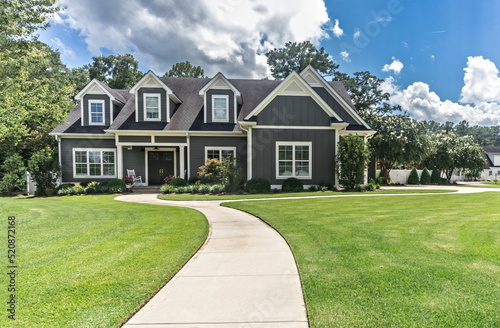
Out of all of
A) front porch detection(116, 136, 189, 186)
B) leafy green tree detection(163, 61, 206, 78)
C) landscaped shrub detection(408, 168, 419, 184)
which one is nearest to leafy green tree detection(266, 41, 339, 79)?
leafy green tree detection(163, 61, 206, 78)

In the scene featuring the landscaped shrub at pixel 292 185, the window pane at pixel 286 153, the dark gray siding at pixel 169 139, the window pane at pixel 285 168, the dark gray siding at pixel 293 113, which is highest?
the dark gray siding at pixel 293 113

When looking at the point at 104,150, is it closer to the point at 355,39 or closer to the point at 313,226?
the point at 313,226

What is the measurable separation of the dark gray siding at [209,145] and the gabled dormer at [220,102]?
1412mm

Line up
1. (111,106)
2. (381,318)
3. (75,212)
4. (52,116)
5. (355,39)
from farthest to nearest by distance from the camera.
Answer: (111,106)
(355,39)
(52,116)
(75,212)
(381,318)

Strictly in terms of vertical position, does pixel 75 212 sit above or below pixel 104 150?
below

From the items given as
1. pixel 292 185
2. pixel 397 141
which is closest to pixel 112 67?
pixel 292 185

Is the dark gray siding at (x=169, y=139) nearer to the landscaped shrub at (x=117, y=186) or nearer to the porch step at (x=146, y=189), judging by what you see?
the porch step at (x=146, y=189)

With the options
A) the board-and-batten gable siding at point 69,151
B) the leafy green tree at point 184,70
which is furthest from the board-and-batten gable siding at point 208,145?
the leafy green tree at point 184,70

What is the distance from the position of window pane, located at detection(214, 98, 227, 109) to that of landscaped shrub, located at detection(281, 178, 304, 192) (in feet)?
22.3

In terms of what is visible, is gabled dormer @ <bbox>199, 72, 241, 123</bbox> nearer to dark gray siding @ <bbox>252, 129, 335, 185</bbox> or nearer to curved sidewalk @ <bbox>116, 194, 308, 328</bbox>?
dark gray siding @ <bbox>252, 129, 335, 185</bbox>

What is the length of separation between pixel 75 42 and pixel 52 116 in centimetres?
519

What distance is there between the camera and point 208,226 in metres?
6.63

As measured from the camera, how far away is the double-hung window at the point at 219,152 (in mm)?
17030

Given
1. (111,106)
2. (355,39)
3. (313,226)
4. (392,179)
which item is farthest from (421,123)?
(111,106)
